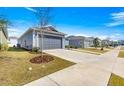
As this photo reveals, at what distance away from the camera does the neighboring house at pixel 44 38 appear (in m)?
14.6

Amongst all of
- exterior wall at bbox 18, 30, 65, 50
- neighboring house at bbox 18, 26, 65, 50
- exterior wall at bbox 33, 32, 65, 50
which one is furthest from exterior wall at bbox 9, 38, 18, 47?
Answer: exterior wall at bbox 33, 32, 65, 50

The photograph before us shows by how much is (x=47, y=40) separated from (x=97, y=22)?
23.0ft

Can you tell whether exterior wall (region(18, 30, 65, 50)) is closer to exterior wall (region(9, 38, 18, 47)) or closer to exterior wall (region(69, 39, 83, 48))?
exterior wall (region(9, 38, 18, 47))

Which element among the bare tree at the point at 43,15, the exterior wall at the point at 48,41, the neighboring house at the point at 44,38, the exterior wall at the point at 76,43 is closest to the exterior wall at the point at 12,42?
the neighboring house at the point at 44,38

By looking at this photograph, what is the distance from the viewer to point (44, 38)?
1563 cm

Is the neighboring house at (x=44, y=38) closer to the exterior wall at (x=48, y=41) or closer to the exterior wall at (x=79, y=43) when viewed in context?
the exterior wall at (x=48, y=41)

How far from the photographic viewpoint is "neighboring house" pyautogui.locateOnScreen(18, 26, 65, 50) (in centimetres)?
1459

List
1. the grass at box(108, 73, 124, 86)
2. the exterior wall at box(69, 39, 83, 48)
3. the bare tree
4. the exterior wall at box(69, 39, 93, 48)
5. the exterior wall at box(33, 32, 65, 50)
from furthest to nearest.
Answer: the exterior wall at box(69, 39, 83, 48) < the exterior wall at box(69, 39, 93, 48) < the exterior wall at box(33, 32, 65, 50) < the bare tree < the grass at box(108, 73, 124, 86)
